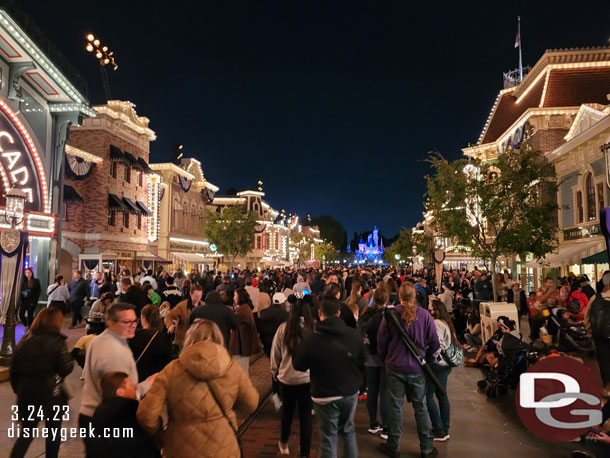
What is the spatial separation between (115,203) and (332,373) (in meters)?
25.0

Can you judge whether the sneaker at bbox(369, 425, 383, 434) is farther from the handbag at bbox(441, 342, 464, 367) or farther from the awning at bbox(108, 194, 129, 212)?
the awning at bbox(108, 194, 129, 212)

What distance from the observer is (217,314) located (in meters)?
6.12

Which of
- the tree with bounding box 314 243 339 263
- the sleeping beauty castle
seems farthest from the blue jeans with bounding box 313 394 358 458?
the sleeping beauty castle

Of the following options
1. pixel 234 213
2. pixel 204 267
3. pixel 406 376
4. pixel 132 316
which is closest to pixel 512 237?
pixel 406 376

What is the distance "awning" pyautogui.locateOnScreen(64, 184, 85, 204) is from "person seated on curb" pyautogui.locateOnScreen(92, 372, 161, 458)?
23037 mm

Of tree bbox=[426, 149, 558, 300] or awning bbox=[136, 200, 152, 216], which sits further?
awning bbox=[136, 200, 152, 216]

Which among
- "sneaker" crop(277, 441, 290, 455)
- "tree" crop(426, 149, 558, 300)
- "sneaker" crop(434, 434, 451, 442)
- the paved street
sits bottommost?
A: the paved street

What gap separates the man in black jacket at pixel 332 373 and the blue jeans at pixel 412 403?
1.00 meters

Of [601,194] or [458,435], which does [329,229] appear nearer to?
[601,194]

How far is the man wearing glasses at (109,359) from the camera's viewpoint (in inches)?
142

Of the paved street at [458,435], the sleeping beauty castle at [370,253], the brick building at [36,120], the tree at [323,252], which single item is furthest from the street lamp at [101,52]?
the sleeping beauty castle at [370,253]

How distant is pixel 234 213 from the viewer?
37188mm

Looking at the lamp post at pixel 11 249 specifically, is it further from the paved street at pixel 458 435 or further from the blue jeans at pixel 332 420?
the blue jeans at pixel 332 420

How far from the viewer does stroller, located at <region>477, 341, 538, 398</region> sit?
23.6 ft
